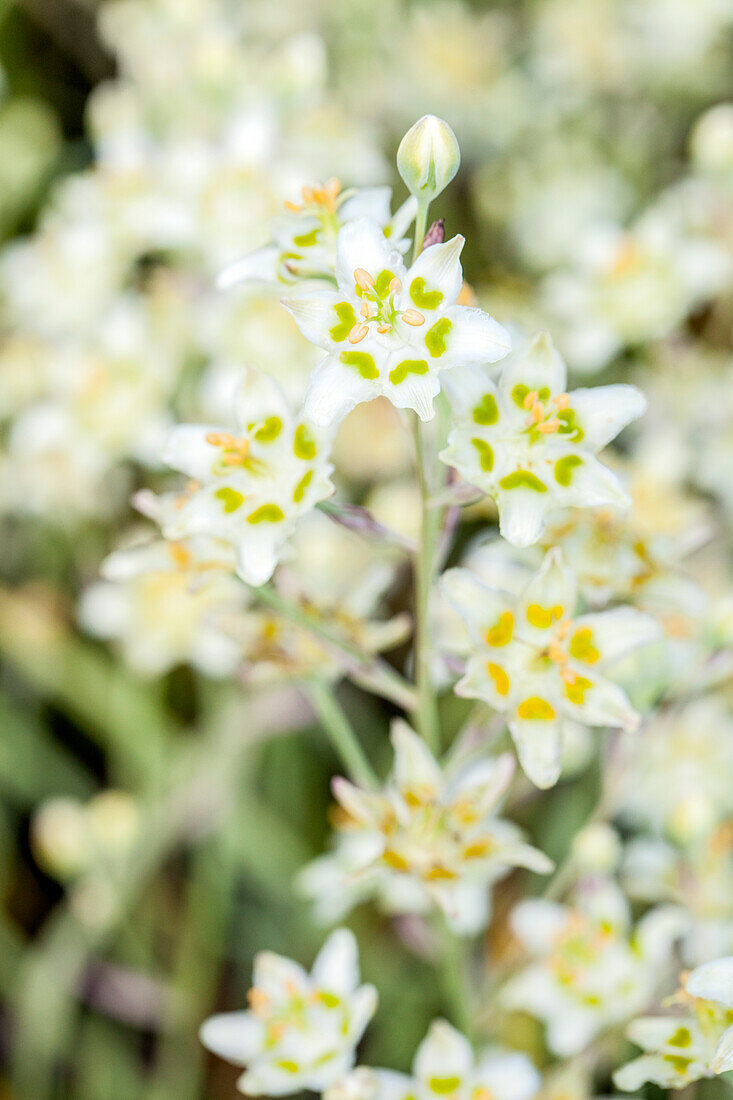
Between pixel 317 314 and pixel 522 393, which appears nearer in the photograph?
pixel 317 314

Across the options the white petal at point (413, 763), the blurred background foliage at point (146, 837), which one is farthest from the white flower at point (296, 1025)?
the blurred background foliage at point (146, 837)

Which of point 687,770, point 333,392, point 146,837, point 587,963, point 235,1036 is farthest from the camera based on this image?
point 146,837

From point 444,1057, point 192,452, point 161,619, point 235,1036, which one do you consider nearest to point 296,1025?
point 235,1036

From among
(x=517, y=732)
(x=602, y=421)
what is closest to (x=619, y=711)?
(x=517, y=732)

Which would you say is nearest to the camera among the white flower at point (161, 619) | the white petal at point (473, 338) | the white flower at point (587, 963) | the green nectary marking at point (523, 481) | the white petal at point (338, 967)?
the white petal at point (473, 338)

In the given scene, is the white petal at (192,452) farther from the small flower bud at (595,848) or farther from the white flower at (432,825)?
the small flower bud at (595,848)

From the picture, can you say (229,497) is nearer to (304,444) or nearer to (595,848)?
(304,444)
